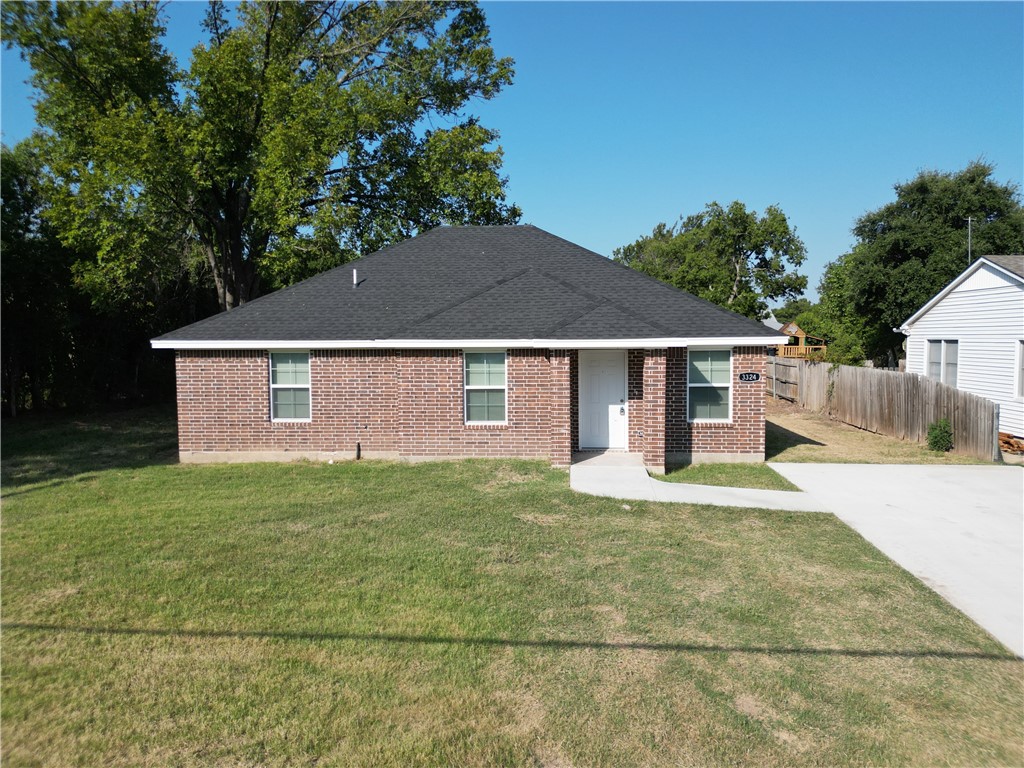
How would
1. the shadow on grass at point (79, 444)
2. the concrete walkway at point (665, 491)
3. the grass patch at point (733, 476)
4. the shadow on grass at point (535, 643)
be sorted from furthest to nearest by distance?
the shadow on grass at point (79, 444) < the grass patch at point (733, 476) < the concrete walkway at point (665, 491) < the shadow on grass at point (535, 643)

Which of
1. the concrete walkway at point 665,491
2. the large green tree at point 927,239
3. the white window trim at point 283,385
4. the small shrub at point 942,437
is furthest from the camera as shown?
the large green tree at point 927,239

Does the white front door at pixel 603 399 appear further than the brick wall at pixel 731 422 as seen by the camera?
Yes

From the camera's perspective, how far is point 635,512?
963 centimetres

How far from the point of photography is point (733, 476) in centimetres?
1213

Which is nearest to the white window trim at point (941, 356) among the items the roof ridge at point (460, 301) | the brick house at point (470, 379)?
the brick house at point (470, 379)

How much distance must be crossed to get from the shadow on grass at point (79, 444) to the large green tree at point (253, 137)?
432cm

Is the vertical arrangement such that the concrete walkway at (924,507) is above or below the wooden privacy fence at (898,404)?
below

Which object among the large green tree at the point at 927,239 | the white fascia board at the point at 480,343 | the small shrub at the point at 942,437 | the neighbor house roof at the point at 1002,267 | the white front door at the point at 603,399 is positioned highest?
the large green tree at the point at 927,239

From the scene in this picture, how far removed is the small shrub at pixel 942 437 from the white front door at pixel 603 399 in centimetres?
744

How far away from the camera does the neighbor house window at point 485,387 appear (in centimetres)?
1372

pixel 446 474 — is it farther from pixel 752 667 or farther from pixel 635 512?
pixel 752 667

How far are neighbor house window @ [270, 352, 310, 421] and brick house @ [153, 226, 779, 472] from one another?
0.03 meters

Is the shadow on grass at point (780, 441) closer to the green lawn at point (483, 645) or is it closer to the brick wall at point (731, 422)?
the brick wall at point (731, 422)

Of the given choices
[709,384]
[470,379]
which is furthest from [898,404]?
[470,379]
